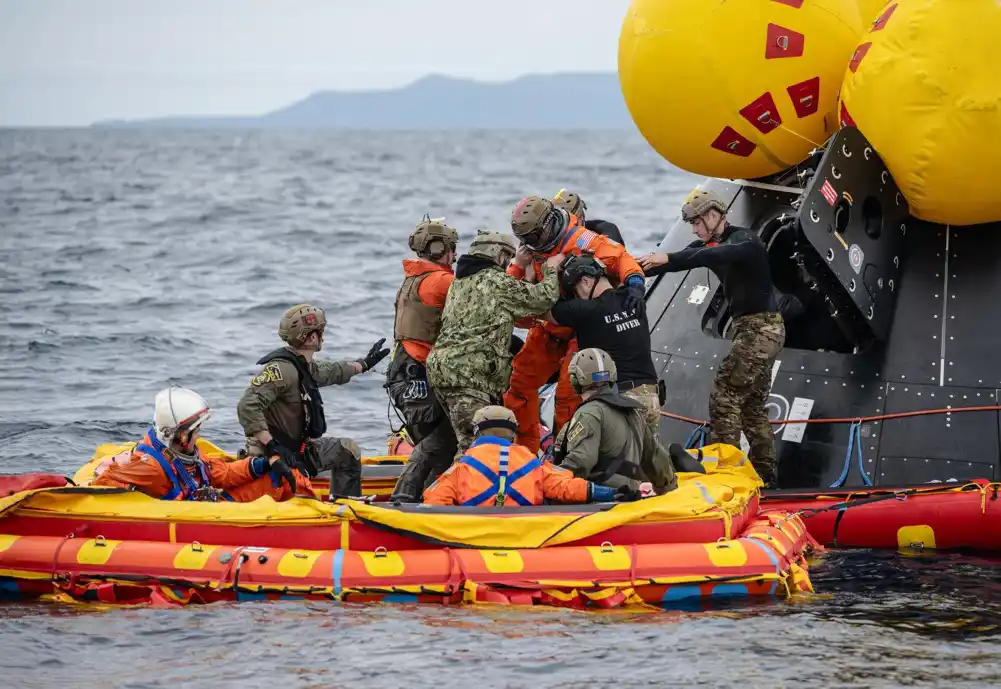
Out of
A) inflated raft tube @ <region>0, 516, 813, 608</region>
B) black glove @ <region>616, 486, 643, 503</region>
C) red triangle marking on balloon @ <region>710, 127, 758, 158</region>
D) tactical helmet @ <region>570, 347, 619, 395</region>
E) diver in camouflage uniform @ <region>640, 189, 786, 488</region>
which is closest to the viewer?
inflated raft tube @ <region>0, 516, 813, 608</region>

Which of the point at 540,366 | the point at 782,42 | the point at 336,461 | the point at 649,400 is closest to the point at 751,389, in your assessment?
the point at 649,400

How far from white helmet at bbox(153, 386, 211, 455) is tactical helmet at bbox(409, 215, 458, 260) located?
173 centimetres

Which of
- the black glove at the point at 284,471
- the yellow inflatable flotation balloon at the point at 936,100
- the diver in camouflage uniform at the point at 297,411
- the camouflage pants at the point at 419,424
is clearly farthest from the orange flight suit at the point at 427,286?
the yellow inflatable flotation balloon at the point at 936,100

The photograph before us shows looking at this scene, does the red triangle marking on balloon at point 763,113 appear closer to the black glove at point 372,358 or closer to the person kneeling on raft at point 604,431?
the person kneeling on raft at point 604,431

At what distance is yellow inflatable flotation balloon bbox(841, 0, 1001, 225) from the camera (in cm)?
902

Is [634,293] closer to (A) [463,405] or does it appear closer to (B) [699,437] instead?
(A) [463,405]

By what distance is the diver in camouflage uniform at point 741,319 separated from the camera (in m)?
9.45

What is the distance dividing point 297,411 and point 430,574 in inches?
67.9

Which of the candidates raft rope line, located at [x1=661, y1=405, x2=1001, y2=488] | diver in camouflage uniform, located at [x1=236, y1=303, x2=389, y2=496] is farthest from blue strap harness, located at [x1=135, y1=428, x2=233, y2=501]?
raft rope line, located at [x1=661, y1=405, x2=1001, y2=488]

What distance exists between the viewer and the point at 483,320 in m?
8.86

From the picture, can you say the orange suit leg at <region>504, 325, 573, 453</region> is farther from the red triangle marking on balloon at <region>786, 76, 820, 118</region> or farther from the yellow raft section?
the red triangle marking on balloon at <region>786, 76, 820, 118</region>

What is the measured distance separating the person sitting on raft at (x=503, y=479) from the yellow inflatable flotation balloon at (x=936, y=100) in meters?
2.99

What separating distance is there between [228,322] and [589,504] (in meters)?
13.5

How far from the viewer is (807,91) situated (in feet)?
33.1
